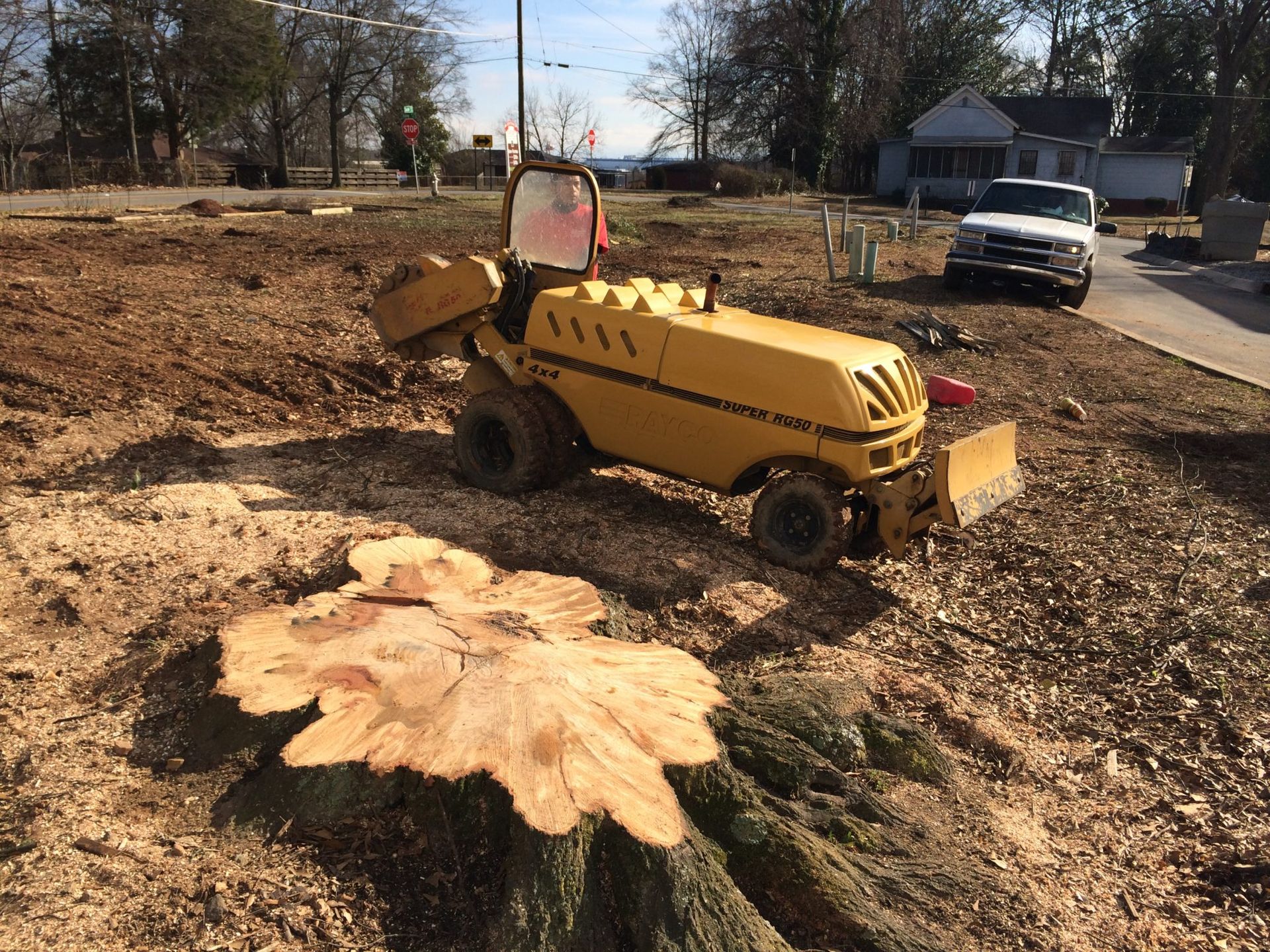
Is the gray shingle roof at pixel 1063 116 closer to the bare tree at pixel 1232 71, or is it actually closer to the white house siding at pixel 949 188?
the white house siding at pixel 949 188

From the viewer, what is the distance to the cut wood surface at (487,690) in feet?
8.94

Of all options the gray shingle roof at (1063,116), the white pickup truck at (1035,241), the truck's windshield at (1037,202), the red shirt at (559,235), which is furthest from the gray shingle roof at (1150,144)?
the red shirt at (559,235)

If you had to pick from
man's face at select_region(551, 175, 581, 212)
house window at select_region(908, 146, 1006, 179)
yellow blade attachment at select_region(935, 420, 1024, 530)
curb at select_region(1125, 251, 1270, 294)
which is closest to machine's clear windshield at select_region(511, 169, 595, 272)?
man's face at select_region(551, 175, 581, 212)

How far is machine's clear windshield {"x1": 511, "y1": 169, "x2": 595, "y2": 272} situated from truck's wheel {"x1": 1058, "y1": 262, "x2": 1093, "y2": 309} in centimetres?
1061

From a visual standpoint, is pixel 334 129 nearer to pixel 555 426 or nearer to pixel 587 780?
pixel 555 426

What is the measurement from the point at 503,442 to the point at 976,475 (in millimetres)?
2951

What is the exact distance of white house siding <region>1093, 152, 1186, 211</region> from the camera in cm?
4716

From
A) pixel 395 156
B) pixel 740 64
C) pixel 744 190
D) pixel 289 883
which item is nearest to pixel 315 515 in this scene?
pixel 289 883

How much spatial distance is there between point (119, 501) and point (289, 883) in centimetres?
358

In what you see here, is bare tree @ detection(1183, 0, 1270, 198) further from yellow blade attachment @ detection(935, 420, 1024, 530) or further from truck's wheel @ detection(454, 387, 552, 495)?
truck's wheel @ detection(454, 387, 552, 495)

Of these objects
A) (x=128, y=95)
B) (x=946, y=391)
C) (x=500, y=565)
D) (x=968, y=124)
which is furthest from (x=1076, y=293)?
(x=128, y=95)

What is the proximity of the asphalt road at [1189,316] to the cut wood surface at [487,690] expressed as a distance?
9623mm

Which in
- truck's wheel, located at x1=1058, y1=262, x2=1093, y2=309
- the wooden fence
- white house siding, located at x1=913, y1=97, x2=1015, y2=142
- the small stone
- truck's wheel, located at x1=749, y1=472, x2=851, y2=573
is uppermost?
white house siding, located at x1=913, y1=97, x2=1015, y2=142

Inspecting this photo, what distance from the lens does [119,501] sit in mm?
5414
